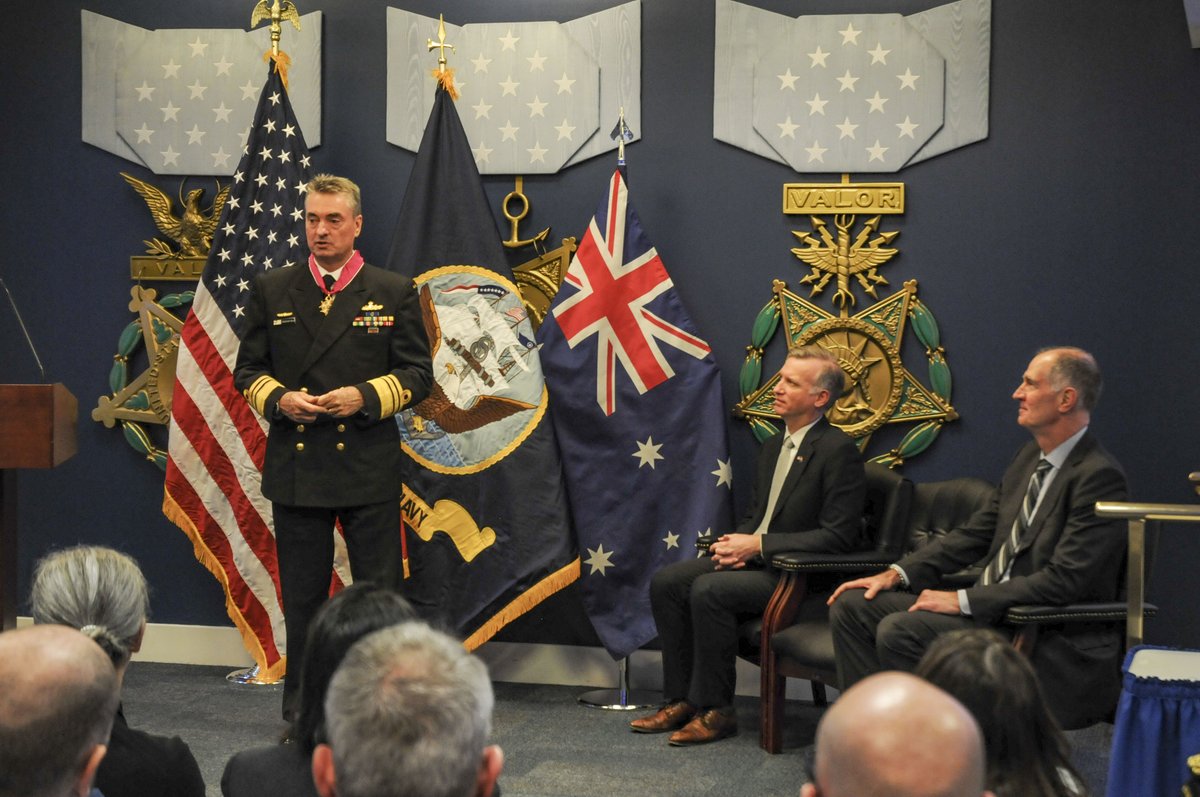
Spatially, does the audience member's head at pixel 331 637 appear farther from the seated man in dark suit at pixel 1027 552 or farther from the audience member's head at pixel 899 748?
the seated man in dark suit at pixel 1027 552

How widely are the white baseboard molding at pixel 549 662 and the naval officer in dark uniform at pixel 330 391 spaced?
1141 mm

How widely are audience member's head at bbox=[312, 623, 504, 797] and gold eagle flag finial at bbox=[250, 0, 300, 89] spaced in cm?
419

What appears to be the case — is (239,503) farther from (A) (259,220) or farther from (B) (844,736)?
(B) (844,736)

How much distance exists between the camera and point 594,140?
525cm

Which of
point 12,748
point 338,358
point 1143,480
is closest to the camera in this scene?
point 12,748

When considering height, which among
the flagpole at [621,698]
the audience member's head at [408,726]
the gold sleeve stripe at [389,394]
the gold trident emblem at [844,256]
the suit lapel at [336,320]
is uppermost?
the gold trident emblem at [844,256]

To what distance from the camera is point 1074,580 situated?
3637 mm

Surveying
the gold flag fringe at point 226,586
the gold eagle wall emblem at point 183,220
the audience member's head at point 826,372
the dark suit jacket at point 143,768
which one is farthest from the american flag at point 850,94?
the dark suit jacket at point 143,768

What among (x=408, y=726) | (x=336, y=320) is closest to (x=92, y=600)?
(x=408, y=726)

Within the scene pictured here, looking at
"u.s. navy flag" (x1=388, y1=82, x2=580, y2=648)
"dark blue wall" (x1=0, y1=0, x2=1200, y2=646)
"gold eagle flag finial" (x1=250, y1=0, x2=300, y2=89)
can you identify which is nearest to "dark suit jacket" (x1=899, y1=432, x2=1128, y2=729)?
"dark blue wall" (x1=0, y1=0, x2=1200, y2=646)

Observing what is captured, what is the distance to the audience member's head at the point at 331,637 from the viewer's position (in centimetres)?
200

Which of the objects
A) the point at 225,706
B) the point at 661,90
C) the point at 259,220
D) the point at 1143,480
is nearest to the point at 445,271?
the point at 259,220

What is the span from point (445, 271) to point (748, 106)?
1.26 meters

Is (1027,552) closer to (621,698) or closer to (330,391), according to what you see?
(621,698)
